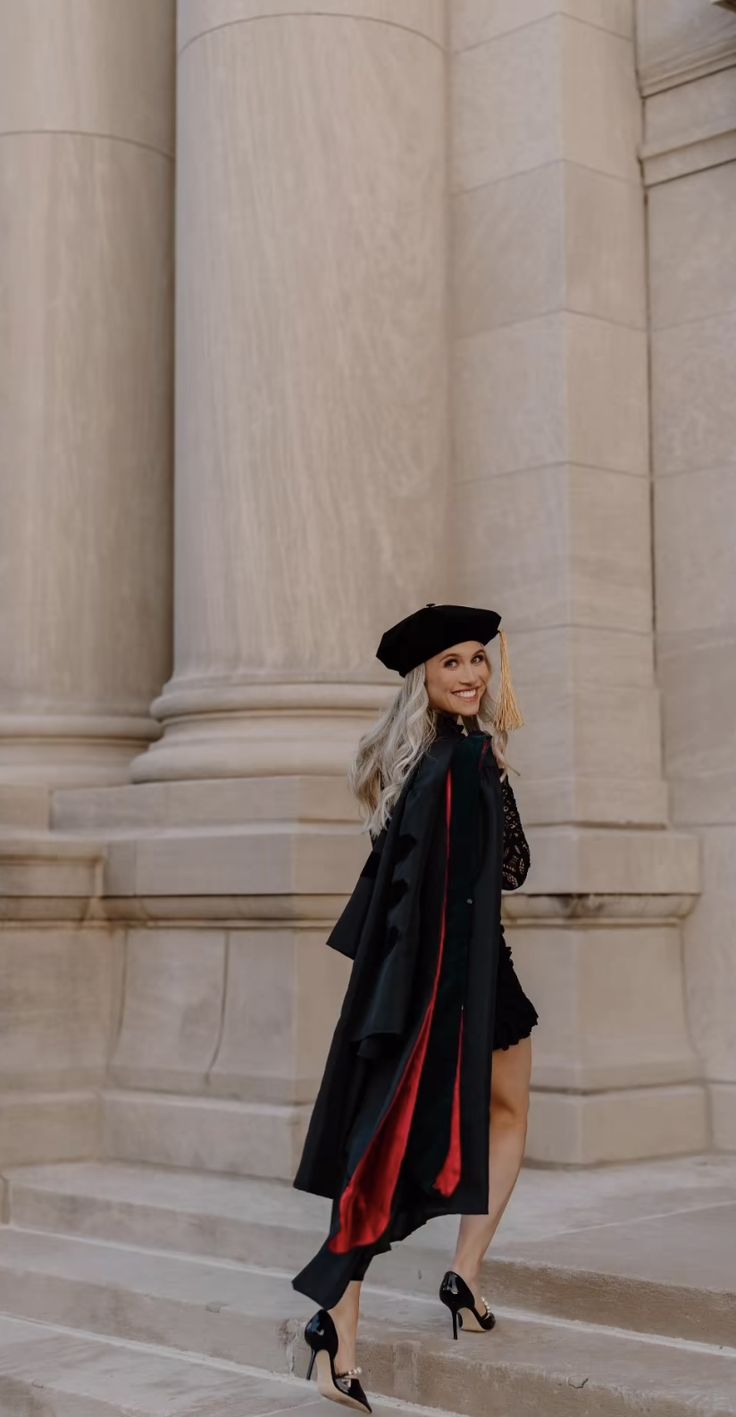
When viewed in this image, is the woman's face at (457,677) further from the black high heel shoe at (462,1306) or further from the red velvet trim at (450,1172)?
the black high heel shoe at (462,1306)

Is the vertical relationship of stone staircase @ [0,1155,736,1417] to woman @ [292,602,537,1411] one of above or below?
below

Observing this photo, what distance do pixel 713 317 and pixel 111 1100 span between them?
416cm

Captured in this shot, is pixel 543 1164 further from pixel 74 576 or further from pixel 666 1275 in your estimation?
pixel 74 576

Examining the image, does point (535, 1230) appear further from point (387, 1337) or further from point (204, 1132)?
point (204, 1132)

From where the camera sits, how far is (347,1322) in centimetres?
523

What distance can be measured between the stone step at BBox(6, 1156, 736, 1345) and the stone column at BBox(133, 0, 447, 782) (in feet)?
5.85

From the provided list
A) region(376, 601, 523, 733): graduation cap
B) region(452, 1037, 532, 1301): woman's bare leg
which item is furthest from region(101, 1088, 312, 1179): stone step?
region(376, 601, 523, 733): graduation cap

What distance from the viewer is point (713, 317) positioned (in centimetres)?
830

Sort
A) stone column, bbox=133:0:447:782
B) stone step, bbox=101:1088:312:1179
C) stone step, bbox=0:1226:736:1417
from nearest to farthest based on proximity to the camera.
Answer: stone step, bbox=0:1226:736:1417 < stone step, bbox=101:1088:312:1179 < stone column, bbox=133:0:447:782

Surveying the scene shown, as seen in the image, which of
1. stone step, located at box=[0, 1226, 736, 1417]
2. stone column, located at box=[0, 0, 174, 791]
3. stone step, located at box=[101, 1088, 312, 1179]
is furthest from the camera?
stone column, located at box=[0, 0, 174, 791]

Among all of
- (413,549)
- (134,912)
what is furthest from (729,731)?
(134,912)

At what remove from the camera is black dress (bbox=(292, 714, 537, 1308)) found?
5211mm

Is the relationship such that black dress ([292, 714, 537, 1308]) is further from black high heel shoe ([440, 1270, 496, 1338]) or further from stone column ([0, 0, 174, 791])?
stone column ([0, 0, 174, 791])

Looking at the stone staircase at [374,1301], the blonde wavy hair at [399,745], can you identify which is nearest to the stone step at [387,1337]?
the stone staircase at [374,1301]
